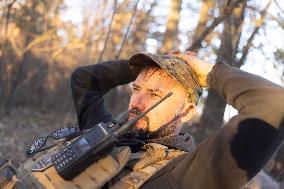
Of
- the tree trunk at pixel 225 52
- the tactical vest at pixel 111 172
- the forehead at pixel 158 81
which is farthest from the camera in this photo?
the tree trunk at pixel 225 52

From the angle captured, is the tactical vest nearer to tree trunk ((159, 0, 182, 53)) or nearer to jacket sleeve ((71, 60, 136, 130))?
jacket sleeve ((71, 60, 136, 130))

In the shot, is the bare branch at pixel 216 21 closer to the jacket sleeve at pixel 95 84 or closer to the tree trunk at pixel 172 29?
the tree trunk at pixel 172 29

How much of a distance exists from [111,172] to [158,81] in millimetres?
852

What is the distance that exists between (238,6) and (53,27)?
6228 millimetres

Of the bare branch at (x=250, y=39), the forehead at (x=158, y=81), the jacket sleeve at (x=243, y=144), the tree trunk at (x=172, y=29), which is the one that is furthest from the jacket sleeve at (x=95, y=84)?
the tree trunk at (x=172, y=29)

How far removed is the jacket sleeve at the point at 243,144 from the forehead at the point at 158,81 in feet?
2.34

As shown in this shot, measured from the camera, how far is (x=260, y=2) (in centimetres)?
693

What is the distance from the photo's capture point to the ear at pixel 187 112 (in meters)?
3.22

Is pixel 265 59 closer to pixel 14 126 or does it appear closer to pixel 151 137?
pixel 151 137

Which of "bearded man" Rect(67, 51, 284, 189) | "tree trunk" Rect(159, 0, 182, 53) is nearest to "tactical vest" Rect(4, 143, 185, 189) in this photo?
"bearded man" Rect(67, 51, 284, 189)

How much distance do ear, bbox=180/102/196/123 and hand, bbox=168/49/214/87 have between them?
17 centimetres

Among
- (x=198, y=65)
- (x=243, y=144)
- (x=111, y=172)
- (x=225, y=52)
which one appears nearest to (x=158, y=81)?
(x=198, y=65)

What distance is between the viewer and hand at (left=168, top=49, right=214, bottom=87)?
9.81 feet

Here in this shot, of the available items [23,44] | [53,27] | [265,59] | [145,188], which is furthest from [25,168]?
[23,44]
